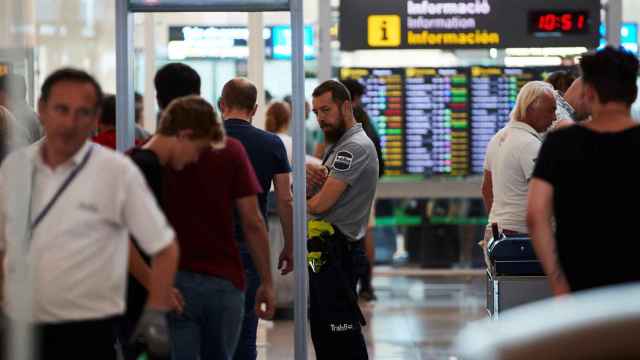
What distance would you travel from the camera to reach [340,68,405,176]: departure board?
1351 centimetres

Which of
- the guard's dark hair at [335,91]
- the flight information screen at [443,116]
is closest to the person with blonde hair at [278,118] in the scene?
the flight information screen at [443,116]

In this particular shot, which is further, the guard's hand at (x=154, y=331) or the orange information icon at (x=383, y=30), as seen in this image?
the orange information icon at (x=383, y=30)

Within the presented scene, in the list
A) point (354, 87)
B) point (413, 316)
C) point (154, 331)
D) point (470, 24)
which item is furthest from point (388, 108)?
point (154, 331)

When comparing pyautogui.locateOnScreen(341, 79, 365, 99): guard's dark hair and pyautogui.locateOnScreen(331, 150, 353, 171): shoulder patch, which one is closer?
pyautogui.locateOnScreen(331, 150, 353, 171): shoulder patch

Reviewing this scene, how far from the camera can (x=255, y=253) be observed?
5.77m

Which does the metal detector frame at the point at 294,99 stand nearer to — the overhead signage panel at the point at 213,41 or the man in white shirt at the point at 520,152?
the man in white shirt at the point at 520,152

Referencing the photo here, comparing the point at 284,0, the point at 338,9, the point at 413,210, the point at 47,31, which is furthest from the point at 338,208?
the point at 47,31

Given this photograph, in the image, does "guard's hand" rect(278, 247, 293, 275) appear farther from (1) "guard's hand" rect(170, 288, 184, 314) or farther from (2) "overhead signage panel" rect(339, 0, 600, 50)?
(2) "overhead signage panel" rect(339, 0, 600, 50)

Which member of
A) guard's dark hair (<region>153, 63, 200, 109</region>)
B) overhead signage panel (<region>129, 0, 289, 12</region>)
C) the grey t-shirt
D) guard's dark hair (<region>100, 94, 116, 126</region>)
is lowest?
the grey t-shirt

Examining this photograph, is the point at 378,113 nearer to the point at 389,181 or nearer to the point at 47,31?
the point at 389,181

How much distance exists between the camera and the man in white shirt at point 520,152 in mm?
7438

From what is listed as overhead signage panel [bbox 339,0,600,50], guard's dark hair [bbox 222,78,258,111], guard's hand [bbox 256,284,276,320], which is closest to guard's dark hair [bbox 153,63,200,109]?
guard's dark hair [bbox 222,78,258,111]

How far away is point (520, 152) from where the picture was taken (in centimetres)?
743

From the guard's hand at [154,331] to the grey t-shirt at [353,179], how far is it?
9.16ft
